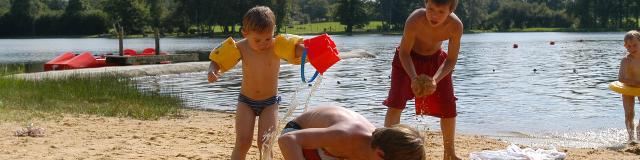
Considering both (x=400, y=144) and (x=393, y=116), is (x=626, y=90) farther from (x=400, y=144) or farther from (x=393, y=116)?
(x=400, y=144)

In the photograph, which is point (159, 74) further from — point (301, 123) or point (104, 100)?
point (301, 123)

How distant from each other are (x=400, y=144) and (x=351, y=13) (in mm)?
104037

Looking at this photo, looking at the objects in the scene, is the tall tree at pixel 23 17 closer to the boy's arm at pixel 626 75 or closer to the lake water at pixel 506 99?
the lake water at pixel 506 99

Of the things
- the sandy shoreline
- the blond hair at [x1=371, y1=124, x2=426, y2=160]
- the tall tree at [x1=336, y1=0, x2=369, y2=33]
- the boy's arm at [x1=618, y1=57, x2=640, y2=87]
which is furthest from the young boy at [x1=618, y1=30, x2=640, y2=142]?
the tall tree at [x1=336, y1=0, x2=369, y2=33]

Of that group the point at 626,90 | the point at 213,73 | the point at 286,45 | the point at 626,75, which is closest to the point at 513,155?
the point at 286,45

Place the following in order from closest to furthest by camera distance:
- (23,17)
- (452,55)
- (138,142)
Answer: (452,55) < (138,142) < (23,17)

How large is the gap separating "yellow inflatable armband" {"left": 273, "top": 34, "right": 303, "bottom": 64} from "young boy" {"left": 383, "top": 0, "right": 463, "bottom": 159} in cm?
102

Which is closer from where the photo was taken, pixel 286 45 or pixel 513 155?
pixel 286 45

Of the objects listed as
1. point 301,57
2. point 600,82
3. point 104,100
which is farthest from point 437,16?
point 600,82

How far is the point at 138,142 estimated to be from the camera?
25.8 feet

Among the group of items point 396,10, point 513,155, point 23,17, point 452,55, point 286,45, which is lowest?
point 513,155

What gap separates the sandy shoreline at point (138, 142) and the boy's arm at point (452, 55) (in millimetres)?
1350

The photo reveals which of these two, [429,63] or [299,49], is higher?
[299,49]

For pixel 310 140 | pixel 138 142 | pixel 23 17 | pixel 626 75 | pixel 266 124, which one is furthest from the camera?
pixel 23 17
